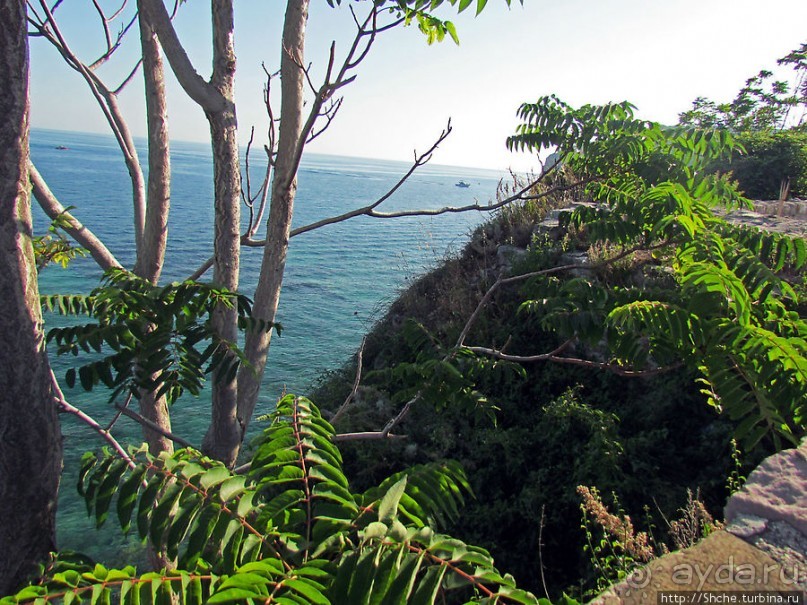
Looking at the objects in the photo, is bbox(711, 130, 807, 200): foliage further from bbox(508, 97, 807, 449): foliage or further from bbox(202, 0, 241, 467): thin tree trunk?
bbox(202, 0, 241, 467): thin tree trunk

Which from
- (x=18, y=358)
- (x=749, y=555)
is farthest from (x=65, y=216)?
(x=749, y=555)

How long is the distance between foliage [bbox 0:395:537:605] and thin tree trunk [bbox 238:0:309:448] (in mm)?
1350

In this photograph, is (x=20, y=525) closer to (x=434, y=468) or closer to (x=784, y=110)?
(x=434, y=468)

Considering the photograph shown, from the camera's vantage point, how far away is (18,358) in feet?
7.08

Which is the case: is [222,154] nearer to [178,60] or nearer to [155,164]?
[178,60]

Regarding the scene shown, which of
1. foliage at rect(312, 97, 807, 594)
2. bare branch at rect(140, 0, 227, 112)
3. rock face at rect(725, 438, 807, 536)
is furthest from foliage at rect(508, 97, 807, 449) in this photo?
bare branch at rect(140, 0, 227, 112)

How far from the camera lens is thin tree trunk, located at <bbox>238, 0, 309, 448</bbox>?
11.0 feet

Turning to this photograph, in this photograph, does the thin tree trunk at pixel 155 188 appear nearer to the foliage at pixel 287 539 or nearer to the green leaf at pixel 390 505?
the foliage at pixel 287 539

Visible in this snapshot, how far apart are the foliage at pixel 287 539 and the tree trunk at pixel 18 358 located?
0.95ft

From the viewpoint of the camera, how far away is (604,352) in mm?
6887

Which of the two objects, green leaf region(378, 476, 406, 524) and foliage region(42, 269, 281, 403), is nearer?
green leaf region(378, 476, 406, 524)

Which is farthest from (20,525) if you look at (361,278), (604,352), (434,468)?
(361,278)

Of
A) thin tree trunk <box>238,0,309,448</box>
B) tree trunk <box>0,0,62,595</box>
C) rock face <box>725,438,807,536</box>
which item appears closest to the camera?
rock face <box>725,438,807,536</box>

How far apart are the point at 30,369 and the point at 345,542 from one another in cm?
163
